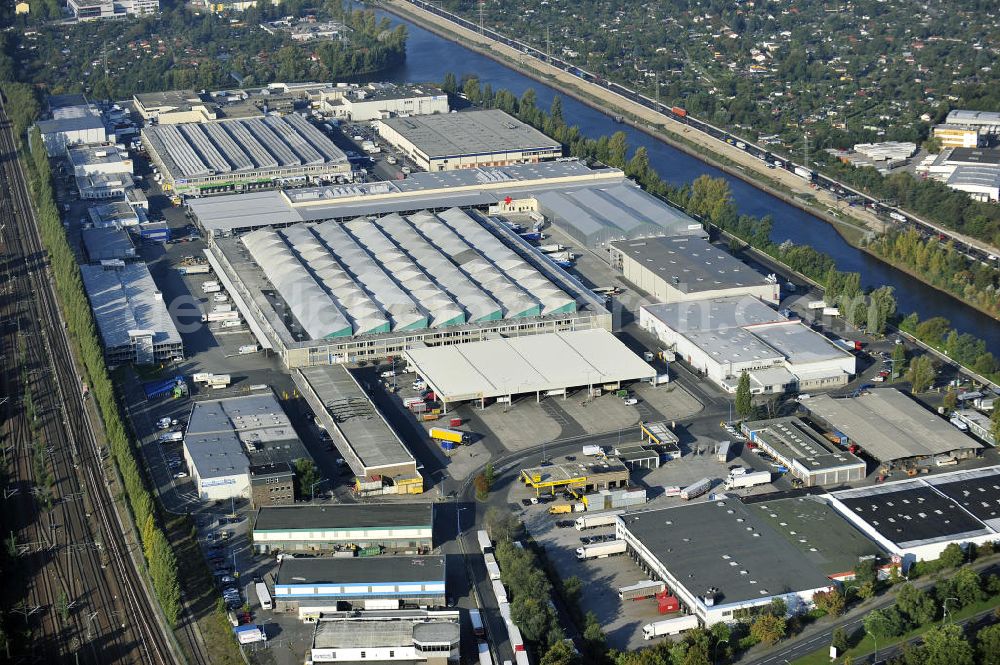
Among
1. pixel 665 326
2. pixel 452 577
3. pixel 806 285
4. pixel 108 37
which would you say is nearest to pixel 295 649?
pixel 452 577

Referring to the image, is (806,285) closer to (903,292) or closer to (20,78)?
(903,292)

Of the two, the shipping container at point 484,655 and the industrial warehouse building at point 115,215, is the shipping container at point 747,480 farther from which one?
the industrial warehouse building at point 115,215

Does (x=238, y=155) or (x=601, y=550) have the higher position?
(x=601, y=550)

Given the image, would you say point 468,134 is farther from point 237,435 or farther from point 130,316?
point 237,435

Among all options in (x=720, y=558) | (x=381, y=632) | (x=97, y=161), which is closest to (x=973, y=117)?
(x=97, y=161)

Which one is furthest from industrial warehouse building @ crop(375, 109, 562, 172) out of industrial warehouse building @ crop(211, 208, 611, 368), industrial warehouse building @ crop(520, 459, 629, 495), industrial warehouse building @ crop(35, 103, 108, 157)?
industrial warehouse building @ crop(520, 459, 629, 495)

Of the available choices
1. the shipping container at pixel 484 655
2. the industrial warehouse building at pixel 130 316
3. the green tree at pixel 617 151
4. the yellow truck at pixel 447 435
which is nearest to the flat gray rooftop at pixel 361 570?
the shipping container at pixel 484 655

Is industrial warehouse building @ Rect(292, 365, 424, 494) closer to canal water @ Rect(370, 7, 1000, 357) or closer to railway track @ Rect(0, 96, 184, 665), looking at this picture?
railway track @ Rect(0, 96, 184, 665)
